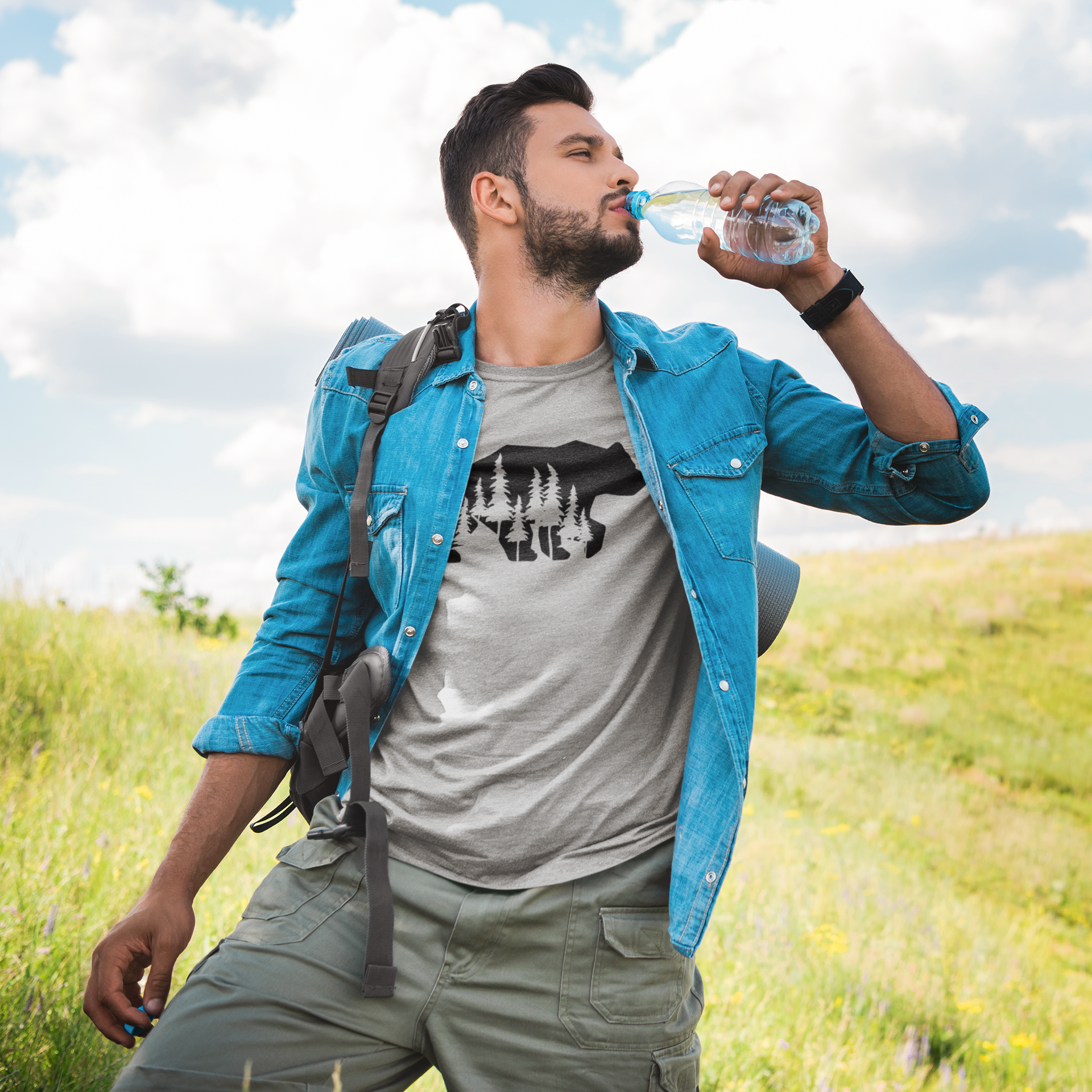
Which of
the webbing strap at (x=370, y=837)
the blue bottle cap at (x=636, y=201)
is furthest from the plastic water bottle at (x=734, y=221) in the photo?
the webbing strap at (x=370, y=837)

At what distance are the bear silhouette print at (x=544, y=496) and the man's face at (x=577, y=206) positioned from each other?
69 centimetres

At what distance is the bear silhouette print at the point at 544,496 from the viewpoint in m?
2.56

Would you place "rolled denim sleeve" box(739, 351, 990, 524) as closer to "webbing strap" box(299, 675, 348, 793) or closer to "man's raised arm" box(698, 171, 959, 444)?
"man's raised arm" box(698, 171, 959, 444)

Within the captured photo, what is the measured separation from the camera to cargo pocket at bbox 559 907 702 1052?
2.29 meters

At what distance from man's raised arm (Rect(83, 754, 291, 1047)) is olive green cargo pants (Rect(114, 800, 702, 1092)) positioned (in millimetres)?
118

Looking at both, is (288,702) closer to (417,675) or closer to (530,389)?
(417,675)

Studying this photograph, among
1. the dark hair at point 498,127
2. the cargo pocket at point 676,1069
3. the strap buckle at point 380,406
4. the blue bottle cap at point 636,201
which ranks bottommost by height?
the cargo pocket at point 676,1069

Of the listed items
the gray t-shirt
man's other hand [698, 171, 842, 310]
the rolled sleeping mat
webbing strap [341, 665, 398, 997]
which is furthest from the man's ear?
webbing strap [341, 665, 398, 997]

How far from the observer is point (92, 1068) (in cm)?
345

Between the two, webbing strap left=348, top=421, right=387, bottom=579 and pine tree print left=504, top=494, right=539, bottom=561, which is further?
webbing strap left=348, top=421, right=387, bottom=579

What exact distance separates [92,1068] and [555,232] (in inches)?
136

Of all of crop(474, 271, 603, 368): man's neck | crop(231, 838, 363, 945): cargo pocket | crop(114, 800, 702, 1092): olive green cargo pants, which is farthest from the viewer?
crop(474, 271, 603, 368): man's neck

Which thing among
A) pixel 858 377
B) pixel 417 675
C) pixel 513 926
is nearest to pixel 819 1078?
pixel 513 926

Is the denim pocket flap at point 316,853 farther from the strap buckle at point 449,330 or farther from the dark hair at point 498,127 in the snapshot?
the dark hair at point 498,127
